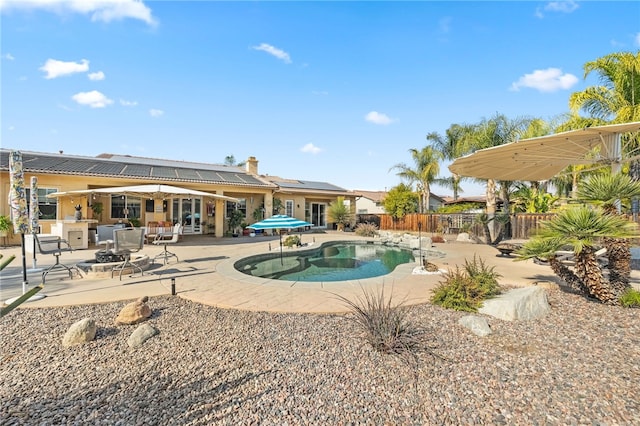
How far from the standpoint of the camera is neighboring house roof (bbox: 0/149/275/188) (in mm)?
14344

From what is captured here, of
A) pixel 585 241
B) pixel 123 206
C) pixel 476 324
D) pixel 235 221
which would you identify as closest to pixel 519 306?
pixel 476 324

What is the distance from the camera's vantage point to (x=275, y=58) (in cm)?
1359

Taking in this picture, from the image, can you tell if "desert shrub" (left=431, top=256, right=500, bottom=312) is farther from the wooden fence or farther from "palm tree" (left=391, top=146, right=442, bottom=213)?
"palm tree" (left=391, top=146, right=442, bottom=213)

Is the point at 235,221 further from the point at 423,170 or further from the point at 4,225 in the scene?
the point at 423,170

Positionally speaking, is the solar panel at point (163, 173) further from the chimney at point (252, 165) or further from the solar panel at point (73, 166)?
the chimney at point (252, 165)

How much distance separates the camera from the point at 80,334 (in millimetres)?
3961

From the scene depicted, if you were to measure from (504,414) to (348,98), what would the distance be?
650 inches

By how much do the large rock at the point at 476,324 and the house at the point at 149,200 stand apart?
15.5 meters

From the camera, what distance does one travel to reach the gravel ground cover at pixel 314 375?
2.62 metres

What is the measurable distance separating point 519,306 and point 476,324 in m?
1.01

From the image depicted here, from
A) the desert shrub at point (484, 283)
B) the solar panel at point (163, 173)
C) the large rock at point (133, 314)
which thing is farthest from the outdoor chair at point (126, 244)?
the solar panel at point (163, 173)

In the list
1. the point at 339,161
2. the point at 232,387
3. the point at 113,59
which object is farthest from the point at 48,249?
the point at 339,161

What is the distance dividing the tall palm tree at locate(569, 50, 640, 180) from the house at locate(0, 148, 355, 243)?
16.9m

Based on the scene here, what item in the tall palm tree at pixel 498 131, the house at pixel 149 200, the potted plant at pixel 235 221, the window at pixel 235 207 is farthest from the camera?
the tall palm tree at pixel 498 131
